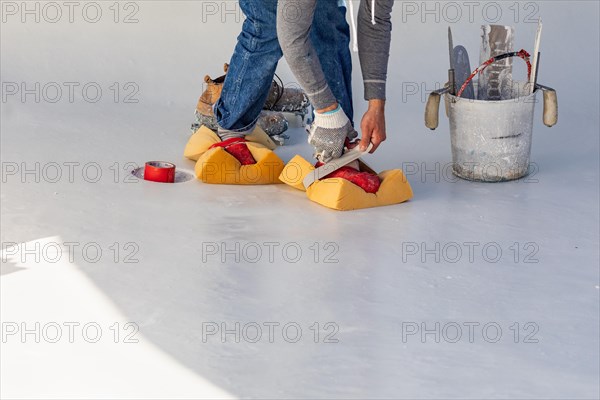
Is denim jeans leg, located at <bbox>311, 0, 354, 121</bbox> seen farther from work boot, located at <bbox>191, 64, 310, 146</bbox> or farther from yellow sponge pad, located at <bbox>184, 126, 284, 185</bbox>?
work boot, located at <bbox>191, 64, 310, 146</bbox>

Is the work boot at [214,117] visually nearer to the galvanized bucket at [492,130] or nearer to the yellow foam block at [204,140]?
the yellow foam block at [204,140]

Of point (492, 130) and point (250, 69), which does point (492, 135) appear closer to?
point (492, 130)

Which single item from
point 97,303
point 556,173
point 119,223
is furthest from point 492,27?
point 97,303

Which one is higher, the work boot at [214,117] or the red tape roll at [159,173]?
the work boot at [214,117]

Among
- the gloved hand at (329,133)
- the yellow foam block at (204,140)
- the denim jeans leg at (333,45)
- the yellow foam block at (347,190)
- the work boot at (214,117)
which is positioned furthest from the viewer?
the work boot at (214,117)

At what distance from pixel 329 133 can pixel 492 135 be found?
0.70 metres

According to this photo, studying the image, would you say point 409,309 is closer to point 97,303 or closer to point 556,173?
point 97,303

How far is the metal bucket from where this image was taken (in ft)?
12.1

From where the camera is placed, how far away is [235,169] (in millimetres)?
3705

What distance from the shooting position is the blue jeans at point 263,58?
3580 mm

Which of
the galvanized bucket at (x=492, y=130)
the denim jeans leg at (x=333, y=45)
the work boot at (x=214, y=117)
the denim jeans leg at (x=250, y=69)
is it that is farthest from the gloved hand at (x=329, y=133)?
the work boot at (x=214, y=117)

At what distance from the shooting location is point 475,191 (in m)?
3.70

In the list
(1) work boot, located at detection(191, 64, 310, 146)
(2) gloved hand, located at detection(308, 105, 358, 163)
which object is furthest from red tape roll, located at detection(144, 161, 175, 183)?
(2) gloved hand, located at detection(308, 105, 358, 163)

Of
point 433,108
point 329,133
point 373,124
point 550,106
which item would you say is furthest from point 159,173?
point 550,106
